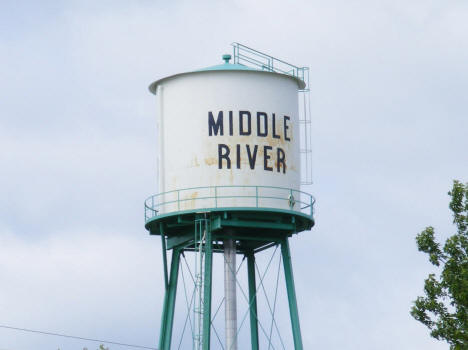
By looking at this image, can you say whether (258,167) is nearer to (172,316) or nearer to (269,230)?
(269,230)

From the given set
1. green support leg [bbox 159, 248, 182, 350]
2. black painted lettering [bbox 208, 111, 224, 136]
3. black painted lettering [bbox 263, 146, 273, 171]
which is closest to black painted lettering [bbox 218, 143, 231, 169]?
black painted lettering [bbox 208, 111, 224, 136]

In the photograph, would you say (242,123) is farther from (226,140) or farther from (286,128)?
(286,128)

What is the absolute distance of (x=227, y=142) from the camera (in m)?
39.8

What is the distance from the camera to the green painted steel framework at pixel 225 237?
130ft

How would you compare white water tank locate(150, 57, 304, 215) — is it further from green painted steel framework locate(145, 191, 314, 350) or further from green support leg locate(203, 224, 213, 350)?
green support leg locate(203, 224, 213, 350)

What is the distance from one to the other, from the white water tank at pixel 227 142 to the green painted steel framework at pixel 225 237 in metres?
0.35

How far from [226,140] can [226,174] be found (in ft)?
3.63

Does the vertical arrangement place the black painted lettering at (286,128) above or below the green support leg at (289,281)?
above

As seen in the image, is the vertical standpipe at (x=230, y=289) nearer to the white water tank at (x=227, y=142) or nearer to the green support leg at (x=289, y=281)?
the green support leg at (x=289, y=281)

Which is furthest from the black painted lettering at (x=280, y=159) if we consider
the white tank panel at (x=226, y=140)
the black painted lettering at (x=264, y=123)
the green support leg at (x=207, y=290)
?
the green support leg at (x=207, y=290)

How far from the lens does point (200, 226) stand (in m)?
39.3

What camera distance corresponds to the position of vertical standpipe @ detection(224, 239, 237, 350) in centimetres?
4138

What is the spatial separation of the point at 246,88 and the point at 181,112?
7.57 ft

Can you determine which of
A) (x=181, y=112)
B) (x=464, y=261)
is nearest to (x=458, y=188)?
(x=464, y=261)
